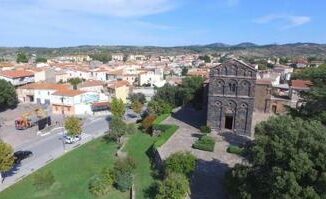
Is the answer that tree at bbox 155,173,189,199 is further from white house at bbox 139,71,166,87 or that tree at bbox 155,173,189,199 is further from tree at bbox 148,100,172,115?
white house at bbox 139,71,166,87

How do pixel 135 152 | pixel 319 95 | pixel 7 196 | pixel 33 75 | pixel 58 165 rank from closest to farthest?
pixel 7 196 → pixel 319 95 → pixel 58 165 → pixel 135 152 → pixel 33 75

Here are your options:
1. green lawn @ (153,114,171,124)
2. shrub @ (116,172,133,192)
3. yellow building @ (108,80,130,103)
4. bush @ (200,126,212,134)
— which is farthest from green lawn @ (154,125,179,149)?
yellow building @ (108,80,130,103)

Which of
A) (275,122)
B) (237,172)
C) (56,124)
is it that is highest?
(275,122)

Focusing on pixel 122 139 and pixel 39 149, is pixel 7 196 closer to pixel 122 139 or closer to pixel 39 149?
pixel 39 149

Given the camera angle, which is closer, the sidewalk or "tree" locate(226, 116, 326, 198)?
"tree" locate(226, 116, 326, 198)

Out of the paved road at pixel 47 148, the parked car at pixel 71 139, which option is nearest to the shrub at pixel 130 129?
the paved road at pixel 47 148

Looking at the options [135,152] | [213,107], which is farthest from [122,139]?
[213,107]
